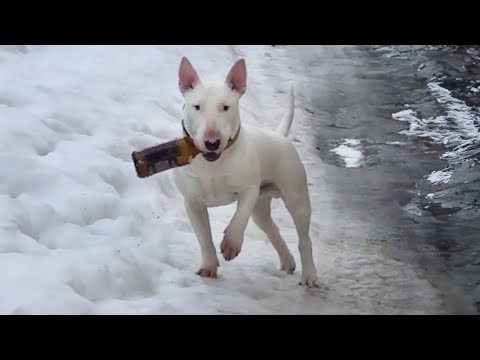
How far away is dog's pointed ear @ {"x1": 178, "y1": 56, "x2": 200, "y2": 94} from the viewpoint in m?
4.87

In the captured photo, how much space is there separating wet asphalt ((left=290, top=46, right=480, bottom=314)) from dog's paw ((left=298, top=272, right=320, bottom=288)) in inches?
32.1

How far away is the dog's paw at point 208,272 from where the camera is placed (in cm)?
528

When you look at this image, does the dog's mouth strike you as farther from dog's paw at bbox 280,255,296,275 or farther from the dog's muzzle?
dog's paw at bbox 280,255,296,275

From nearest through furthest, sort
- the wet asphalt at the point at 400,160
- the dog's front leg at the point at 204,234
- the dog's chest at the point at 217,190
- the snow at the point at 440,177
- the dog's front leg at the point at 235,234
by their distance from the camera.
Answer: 1. the dog's front leg at the point at 235,234
2. the dog's chest at the point at 217,190
3. the dog's front leg at the point at 204,234
4. the wet asphalt at the point at 400,160
5. the snow at the point at 440,177

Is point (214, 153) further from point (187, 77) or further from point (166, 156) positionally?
point (187, 77)

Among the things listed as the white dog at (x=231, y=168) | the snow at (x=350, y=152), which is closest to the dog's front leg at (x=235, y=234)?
the white dog at (x=231, y=168)

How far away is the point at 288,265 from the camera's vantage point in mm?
5793

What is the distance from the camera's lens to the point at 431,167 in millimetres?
8211

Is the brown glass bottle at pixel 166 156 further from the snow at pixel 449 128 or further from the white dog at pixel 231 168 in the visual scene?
the snow at pixel 449 128

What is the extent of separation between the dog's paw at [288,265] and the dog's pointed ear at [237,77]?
1.38m

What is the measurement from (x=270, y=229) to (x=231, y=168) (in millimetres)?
896

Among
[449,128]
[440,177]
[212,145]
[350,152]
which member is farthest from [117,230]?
[449,128]
